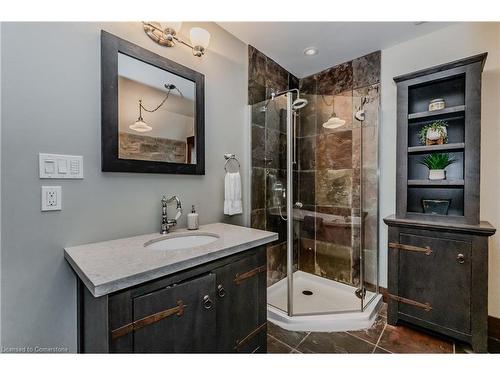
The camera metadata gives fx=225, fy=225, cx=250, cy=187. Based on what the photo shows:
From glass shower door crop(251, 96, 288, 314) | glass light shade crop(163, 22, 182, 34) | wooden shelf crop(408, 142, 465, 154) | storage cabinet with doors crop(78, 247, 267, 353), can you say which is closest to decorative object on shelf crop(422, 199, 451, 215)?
wooden shelf crop(408, 142, 465, 154)

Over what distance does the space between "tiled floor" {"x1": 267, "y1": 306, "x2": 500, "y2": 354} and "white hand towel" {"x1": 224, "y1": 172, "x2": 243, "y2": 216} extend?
974 millimetres

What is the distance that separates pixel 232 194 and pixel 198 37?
112 centimetres

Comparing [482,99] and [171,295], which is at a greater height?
[482,99]

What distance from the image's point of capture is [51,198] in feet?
3.39

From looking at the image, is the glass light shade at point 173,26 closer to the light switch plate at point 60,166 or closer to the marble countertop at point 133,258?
the light switch plate at point 60,166

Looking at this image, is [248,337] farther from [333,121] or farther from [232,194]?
[333,121]

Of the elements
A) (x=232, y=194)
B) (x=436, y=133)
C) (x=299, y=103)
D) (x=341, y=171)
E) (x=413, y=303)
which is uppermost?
(x=299, y=103)

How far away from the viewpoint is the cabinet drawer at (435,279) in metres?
1.51

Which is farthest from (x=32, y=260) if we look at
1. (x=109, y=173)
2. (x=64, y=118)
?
(x=64, y=118)

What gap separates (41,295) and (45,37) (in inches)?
46.1

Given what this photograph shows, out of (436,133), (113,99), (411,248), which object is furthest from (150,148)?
(436,133)

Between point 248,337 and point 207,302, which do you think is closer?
point 207,302

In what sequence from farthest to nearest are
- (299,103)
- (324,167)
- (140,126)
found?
1. (324,167)
2. (299,103)
3. (140,126)

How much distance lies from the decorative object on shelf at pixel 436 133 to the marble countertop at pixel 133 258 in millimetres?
1490
